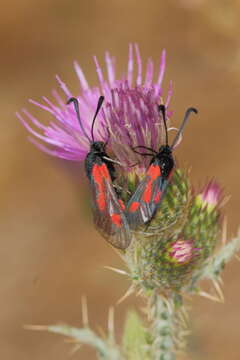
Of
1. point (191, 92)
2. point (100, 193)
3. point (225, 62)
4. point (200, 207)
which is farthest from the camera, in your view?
point (191, 92)

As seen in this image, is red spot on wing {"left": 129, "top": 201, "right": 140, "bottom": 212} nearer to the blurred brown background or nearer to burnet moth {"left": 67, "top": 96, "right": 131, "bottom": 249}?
burnet moth {"left": 67, "top": 96, "right": 131, "bottom": 249}

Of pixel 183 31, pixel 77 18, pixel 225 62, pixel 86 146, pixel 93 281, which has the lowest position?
pixel 93 281

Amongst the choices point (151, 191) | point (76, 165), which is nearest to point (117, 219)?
point (151, 191)

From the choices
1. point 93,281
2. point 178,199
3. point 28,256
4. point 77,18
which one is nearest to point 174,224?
point 178,199

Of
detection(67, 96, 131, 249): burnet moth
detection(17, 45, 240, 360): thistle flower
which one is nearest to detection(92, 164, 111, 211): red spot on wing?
detection(67, 96, 131, 249): burnet moth

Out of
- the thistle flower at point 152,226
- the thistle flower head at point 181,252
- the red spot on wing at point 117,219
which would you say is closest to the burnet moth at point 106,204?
the red spot on wing at point 117,219

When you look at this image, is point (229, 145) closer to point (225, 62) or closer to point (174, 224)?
point (225, 62)

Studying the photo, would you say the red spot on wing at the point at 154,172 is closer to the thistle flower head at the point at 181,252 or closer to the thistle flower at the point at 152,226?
the thistle flower at the point at 152,226
